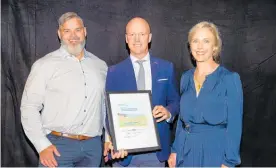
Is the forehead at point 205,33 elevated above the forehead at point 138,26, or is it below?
below

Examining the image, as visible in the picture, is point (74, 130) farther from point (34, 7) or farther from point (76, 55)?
point (34, 7)

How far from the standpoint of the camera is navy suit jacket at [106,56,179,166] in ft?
8.42

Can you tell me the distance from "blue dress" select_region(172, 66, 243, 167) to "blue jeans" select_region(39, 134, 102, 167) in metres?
0.81

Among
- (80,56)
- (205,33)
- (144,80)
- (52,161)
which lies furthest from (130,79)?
(52,161)

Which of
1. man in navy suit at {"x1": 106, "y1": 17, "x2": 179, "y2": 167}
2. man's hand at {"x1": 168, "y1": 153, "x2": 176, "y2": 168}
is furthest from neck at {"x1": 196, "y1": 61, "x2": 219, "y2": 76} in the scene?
man's hand at {"x1": 168, "y1": 153, "x2": 176, "y2": 168}

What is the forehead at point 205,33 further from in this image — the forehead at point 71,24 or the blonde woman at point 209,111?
the forehead at point 71,24

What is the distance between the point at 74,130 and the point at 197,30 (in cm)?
130

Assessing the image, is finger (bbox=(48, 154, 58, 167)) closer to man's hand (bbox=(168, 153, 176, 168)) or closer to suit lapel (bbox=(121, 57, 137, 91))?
suit lapel (bbox=(121, 57, 137, 91))

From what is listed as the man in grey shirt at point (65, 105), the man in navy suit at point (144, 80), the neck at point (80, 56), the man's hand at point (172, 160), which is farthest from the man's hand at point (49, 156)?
the man's hand at point (172, 160)

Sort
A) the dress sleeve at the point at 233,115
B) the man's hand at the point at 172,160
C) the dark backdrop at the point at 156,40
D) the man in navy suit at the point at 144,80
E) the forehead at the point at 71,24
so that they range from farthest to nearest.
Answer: the dark backdrop at the point at 156,40, the forehead at the point at 71,24, the man in navy suit at the point at 144,80, the man's hand at the point at 172,160, the dress sleeve at the point at 233,115

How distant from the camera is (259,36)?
11.7ft

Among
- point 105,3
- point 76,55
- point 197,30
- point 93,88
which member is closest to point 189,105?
point 197,30

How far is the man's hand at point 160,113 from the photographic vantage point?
246 cm

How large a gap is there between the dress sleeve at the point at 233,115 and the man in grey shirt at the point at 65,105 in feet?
3.73
